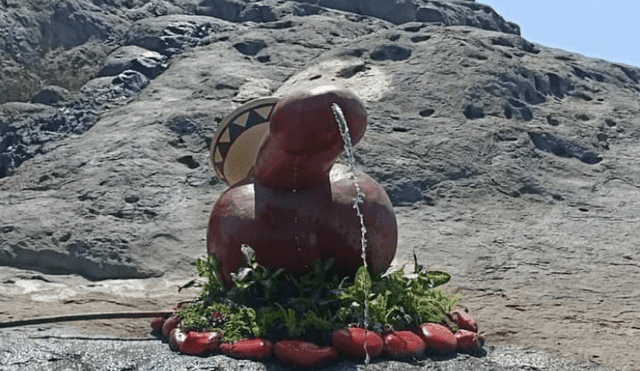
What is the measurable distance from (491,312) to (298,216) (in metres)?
1.88

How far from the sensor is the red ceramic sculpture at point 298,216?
17.1 feet

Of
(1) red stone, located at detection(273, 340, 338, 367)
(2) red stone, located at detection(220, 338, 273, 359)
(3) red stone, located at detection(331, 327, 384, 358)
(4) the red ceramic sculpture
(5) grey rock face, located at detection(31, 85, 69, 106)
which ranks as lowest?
(5) grey rock face, located at detection(31, 85, 69, 106)

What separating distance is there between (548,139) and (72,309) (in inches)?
256

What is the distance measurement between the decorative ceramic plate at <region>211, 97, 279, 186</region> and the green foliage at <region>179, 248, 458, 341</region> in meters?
0.93

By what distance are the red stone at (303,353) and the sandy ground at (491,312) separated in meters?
1.18

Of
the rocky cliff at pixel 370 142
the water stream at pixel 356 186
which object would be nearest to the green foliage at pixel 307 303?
the water stream at pixel 356 186

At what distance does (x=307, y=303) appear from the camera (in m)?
5.05

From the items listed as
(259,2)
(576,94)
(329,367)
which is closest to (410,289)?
(329,367)

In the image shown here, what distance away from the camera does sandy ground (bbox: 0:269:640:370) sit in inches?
210

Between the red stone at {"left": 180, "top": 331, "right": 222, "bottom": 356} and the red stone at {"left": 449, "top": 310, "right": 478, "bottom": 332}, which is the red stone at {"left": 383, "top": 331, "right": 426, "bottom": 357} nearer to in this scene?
the red stone at {"left": 449, "top": 310, "right": 478, "bottom": 332}

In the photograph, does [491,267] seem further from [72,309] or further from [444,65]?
[444,65]

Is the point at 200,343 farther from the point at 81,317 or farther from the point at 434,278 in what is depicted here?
the point at 434,278

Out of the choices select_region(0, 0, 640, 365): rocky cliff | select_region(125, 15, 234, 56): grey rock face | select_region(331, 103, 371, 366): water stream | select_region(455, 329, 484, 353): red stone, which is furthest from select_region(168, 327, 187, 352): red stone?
select_region(125, 15, 234, 56): grey rock face

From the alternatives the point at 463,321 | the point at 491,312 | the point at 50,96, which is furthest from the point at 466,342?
the point at 50,96
